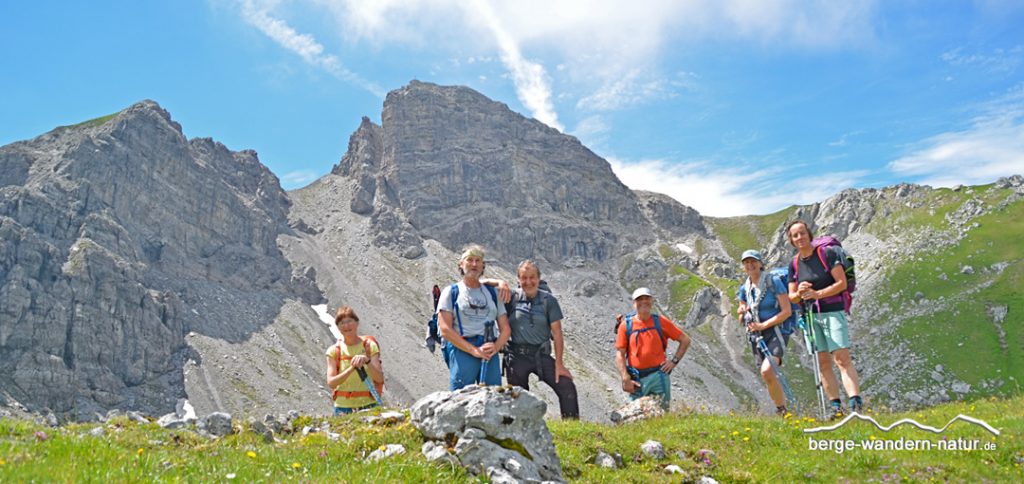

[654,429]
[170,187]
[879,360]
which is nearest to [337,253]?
[170,187]

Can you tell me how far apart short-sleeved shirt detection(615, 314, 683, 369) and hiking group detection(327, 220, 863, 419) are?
0.02m

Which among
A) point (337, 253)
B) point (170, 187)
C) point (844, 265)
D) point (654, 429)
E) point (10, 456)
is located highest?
point (170, 187)

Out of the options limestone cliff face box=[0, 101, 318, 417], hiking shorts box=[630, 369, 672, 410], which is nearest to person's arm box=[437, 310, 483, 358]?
hiking shorts box=[630, 369, 672, 410]

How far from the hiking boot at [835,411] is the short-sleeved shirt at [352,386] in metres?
8.84

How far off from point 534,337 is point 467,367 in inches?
66.6

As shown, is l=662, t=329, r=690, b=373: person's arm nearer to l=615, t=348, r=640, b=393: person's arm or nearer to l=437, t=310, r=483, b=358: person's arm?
l=615, t=348, r=640, b=393: person's arm

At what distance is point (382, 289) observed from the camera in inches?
6024

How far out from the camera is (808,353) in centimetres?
1212

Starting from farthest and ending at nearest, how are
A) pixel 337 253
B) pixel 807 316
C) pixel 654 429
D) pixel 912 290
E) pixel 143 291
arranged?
pixel 337 253 → pixel 912 290 → pixel 143 291 → pixel 807 316 → pixel 654 429

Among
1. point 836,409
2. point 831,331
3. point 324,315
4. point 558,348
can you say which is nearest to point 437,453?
point 558,348

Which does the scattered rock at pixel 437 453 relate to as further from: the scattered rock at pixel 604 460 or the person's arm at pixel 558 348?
the person's arm at pixel 558 348

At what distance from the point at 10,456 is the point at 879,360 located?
13835 centimetres

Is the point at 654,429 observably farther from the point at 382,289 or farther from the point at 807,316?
A: the point at 382,289

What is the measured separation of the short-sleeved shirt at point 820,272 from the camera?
1130cm
